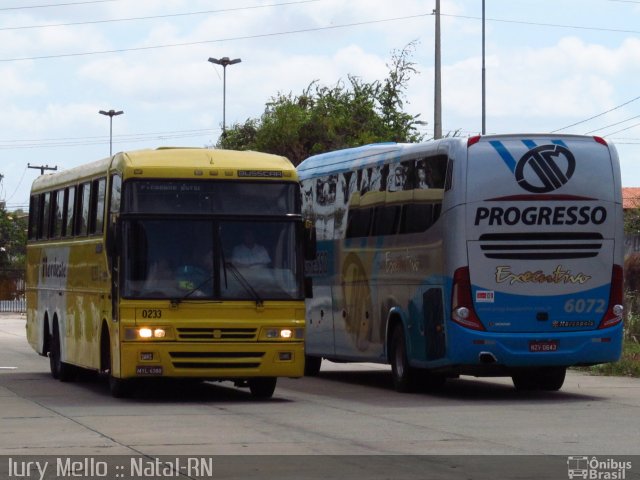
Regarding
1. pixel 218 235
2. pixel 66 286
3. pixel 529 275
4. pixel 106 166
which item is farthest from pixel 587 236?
pixel 66 286

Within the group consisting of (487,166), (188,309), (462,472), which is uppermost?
(487,166)

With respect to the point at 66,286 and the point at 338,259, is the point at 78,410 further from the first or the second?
Answer: the point at 338,259

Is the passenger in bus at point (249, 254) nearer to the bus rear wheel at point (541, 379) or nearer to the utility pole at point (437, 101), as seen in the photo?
the bus rear wheel at point (541, 379)

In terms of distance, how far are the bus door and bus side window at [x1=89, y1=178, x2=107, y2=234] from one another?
16.2ft

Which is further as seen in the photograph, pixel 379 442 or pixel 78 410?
pixel 78 410

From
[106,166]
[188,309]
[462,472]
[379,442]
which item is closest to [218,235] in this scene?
[188,309]

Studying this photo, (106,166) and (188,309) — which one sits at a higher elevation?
(106,166)

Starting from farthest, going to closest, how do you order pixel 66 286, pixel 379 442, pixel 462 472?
pixel 66 286
pixel 379 442
pixel 462 472

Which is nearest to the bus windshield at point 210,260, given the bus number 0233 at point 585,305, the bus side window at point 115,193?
the bus side window at point 115,193

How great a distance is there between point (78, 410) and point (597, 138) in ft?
25.0

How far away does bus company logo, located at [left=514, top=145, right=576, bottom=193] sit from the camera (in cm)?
2089

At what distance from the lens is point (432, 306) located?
21438mm

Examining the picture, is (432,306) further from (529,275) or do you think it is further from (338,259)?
(338,259)

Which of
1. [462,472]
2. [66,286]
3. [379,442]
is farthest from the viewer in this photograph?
[66,286]
